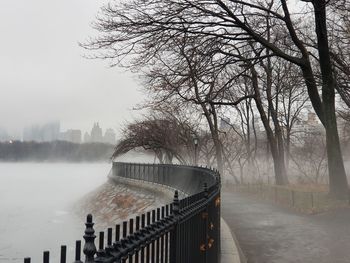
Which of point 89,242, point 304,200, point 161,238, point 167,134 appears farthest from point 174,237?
point 167,134

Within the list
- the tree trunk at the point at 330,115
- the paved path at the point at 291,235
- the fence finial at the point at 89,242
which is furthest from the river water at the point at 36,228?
the fence finial at the point at 89,242

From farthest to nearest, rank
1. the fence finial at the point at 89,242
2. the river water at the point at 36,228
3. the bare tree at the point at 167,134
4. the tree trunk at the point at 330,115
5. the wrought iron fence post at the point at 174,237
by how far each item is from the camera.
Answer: the bare tree at the point at 167,134 < the river water at the point at 36,228 < the tree trunk at the point at 330,115 < the wrought iron fence post at the point at 174,237 < the fence finial at the point at 89,242

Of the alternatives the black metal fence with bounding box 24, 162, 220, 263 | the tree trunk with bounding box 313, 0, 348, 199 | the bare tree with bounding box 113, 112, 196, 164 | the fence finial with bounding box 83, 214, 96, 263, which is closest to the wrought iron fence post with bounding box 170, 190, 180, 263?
the black metal fence with bounding box 24, 162, 220, 263

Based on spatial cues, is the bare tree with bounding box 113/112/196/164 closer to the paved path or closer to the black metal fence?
the paved path

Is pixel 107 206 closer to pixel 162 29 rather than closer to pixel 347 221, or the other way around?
pixel 162 29

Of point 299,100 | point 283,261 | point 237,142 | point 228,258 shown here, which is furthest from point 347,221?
point 237,142

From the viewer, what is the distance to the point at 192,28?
1908cm

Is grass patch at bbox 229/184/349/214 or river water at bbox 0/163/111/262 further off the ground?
grass patch at bbox 229/184/349/214

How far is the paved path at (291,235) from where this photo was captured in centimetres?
978

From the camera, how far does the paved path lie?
9.78 meters

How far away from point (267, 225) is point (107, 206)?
2135 centimetres

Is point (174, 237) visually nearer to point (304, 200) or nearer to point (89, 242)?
point (89, 242)

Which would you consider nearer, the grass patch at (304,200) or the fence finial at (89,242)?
the fence finial at (89,242)

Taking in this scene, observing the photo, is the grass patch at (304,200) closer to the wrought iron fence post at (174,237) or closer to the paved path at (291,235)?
the paved path at (291,235)
